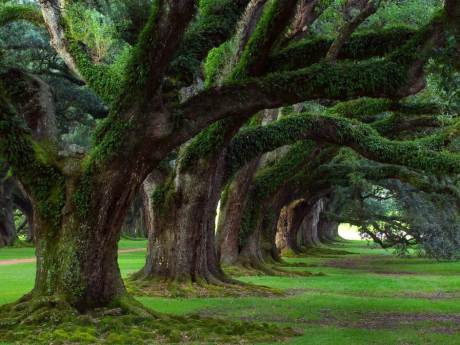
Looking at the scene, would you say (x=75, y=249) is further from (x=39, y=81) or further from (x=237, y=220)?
(x=237, y=220)

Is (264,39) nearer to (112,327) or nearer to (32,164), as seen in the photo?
(32,164)

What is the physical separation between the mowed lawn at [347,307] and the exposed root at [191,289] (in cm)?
60

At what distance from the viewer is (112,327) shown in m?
9.85

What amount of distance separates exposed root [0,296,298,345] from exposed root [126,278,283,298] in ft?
15.8

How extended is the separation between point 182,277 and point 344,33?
25.4 ft

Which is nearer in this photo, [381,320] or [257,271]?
[381,320]

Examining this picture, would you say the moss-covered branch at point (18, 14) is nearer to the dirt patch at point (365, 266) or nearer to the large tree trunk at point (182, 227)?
the large tree trunk at point (182, 227)

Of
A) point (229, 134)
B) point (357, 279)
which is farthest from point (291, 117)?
point (357, 279)

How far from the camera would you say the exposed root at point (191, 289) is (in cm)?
1571

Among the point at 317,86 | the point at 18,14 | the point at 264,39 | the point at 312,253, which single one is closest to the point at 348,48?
the point at 264,39

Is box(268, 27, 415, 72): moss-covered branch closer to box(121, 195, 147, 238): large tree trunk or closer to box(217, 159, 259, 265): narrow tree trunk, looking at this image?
box(217, 159, 259, 265): narrow tree trunk

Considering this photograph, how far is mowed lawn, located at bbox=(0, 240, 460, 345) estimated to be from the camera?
34.6ft

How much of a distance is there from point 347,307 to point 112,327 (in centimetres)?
612

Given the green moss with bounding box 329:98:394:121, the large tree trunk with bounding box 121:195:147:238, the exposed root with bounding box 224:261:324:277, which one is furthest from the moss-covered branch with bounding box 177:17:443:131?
the large tree trunk with bounding box 121:195:147:238
